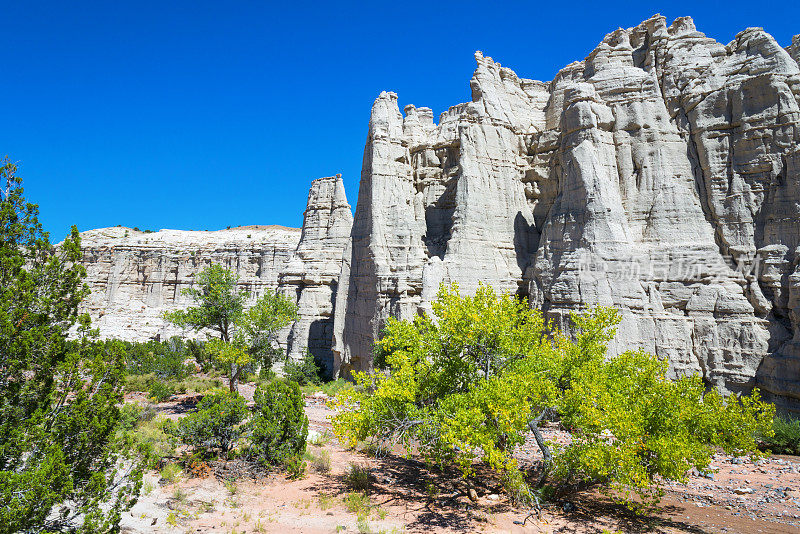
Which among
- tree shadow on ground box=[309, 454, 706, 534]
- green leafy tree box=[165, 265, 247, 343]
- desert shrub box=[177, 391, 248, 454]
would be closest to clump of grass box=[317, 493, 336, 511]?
tree shadow on ground box=[309, 454, 706, 534]

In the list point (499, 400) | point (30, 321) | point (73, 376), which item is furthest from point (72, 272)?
point (499, 400)

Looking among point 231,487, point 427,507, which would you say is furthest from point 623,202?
point 231,487

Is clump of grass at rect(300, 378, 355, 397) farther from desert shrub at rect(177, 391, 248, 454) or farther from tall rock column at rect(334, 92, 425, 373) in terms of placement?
desert shrub at rect(177, 391, 248, 454)

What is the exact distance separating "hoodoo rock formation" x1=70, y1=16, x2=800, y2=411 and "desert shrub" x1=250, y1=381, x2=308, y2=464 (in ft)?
37.9

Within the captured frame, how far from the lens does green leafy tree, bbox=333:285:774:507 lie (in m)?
11.1

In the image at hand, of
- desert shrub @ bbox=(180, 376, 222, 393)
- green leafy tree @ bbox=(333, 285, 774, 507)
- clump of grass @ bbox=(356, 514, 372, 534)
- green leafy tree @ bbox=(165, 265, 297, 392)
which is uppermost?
green leafy tree @ bbox=(165, 265, 297, 392)

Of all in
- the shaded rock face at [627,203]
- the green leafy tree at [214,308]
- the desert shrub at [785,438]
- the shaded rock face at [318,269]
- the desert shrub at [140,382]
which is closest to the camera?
the desert shrub at [785,438]

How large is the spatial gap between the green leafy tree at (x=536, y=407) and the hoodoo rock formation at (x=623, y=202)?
10.6 meters

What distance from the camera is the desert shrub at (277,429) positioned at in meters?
15.7

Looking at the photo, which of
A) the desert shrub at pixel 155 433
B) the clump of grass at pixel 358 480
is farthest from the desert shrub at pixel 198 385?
the clump of grass at pixel 358 480

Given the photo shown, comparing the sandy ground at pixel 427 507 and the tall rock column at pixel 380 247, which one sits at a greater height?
the tall rock column at pixel 380 247

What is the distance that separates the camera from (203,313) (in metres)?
23.5

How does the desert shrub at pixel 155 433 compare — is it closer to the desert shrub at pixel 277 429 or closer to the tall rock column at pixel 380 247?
the desert shrub at pixel 277 429

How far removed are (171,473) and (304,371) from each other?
19.0 metres
